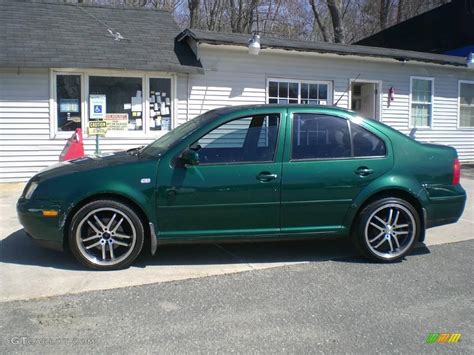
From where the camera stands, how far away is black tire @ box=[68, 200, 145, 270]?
Answer: 469 cm

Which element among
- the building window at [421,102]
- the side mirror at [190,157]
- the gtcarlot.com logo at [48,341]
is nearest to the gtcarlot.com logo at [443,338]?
the gtcarlot.com logo at [48,341]

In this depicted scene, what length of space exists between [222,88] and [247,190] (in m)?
7.24

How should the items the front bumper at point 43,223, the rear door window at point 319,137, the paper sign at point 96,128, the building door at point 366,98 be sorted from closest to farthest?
the front bumper at point 43,223
the rear door window at point 319,137
the paper sign at point 96,128
the building door at point 366,98

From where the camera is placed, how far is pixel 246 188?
16.0 feet

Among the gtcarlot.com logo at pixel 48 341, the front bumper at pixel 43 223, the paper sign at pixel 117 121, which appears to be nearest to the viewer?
the gtcarlot.com logo at pixel 48 341

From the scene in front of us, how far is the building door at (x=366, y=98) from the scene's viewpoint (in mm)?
13609

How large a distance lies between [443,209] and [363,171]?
3.38 feet

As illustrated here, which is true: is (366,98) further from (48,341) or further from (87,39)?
(48,341)

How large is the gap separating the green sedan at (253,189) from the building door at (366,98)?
8.27 m

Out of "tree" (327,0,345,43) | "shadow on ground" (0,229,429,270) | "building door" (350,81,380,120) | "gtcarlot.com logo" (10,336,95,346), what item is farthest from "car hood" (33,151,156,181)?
"tree" (327,0,345,43)

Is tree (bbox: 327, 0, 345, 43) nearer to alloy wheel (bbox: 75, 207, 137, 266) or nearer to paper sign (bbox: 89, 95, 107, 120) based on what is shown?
paper sign (bbox: 89, 95, 107, 120)

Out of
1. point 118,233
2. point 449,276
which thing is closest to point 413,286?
point 449,276

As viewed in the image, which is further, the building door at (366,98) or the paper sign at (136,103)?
the building door at (366,98)

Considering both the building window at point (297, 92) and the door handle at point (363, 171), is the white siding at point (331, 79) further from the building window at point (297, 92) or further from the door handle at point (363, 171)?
the door handle at point (363, 171)
